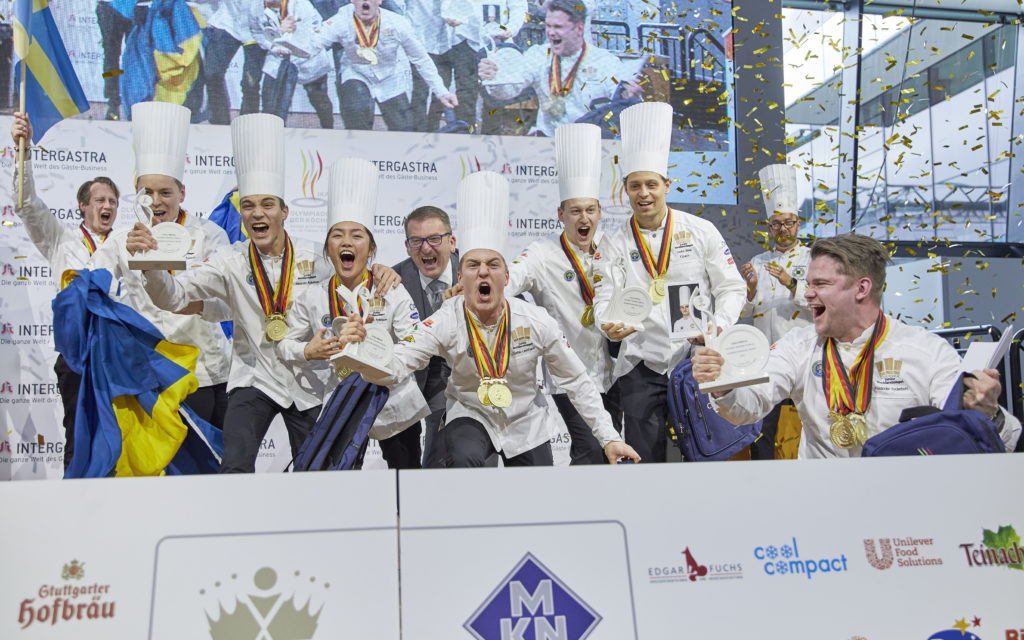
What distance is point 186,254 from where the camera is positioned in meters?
3.75

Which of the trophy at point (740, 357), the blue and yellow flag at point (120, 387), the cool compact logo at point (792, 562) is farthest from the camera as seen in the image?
the blue and yellow flag at point (120, 387)

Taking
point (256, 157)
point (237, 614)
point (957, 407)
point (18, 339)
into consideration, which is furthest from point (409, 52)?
point (237, 614)

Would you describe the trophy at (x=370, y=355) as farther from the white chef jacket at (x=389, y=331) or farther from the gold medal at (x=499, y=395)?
the white chef jacket at (x=389, y=331)

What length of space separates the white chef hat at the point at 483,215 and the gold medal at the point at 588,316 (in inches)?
23.6

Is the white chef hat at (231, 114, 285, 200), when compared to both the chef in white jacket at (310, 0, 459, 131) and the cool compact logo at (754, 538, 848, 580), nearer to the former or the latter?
the chef in white jacket at (310, 0, 459, 131)

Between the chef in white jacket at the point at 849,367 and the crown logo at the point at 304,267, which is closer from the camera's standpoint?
the chef in white jacket at the point at 849,367

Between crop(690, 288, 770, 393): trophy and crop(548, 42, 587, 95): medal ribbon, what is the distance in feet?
11.5

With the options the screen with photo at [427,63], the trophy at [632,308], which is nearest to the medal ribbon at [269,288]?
the trophy at [632,308]

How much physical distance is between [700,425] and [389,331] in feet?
4.87

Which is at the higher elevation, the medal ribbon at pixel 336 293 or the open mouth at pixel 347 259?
the open mouth at pixel 347 259

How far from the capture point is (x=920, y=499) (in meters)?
2.49

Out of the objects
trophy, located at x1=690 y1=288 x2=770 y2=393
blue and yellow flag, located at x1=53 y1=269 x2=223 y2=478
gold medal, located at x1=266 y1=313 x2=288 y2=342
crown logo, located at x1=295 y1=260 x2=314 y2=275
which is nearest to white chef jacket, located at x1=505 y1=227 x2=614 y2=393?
crown logo, located at x1=295 y1=260 x2=314 y2=275

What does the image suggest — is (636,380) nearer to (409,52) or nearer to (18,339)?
(409,52)

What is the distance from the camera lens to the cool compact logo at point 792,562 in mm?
2338
